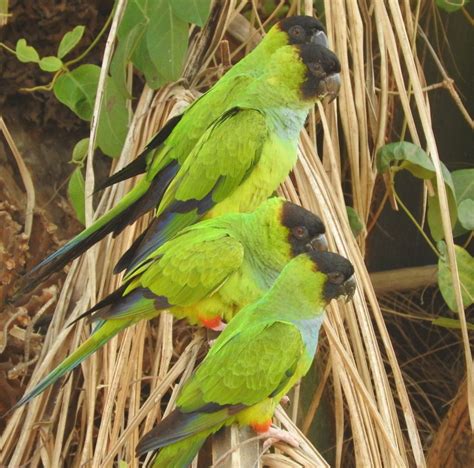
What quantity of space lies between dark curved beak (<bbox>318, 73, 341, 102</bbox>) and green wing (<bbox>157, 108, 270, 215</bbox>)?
12 cm

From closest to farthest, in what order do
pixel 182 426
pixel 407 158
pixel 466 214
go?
pixel 182 426, pixel 407 158, pixel 466 214

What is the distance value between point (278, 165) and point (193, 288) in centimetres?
35

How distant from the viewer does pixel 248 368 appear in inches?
59.3

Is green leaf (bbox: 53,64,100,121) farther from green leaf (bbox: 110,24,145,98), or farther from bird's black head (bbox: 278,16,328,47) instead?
bird's black head (bbox: 278,16,328,47)

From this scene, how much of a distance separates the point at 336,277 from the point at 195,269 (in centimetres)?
28

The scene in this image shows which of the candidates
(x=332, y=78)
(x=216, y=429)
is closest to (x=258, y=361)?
(x=216, y=429)

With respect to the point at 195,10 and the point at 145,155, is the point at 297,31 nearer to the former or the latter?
the point at 195,10

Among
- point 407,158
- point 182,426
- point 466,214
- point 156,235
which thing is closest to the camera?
point 182,426

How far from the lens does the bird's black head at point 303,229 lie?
1688 millimetres

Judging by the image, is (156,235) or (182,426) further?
(156,235)

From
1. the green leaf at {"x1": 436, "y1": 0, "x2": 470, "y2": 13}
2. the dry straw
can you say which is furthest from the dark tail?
the green leaf at {"x1": 436, "y1": 0, "x2": 470, "y2": 13}

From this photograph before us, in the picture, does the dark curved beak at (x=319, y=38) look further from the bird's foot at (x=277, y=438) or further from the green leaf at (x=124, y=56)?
the bird's foot at (x=277, y=438)

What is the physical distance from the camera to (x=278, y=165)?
6.40 feet

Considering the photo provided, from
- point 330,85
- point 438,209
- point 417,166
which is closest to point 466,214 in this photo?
point 438,209
